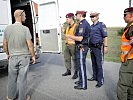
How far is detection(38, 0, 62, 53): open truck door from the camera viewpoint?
7.62 meters

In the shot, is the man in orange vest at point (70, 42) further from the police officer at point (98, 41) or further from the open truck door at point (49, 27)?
the police officer at point (98, 41)

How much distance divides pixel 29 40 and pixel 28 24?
379 centimetres

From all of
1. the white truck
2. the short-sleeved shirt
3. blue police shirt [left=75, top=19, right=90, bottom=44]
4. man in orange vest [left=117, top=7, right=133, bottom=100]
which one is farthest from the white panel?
man in orange vest [left=117, top=7, right=133, bottom=100]

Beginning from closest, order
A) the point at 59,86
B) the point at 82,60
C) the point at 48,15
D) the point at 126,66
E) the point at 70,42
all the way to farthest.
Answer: the point at 126,66 < the point at 82,60 < the point at 59,86 < the point at 70,42 < the point at 48,15

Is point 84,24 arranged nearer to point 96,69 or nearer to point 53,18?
point 96,69

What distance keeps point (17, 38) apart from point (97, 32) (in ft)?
7.13

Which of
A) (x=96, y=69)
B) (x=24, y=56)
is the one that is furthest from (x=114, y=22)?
(x=24, y=56)

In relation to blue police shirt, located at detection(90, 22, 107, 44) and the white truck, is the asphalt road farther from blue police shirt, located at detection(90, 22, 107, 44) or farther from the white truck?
blue police shirt, located at detection(90, 22, 107, 44)

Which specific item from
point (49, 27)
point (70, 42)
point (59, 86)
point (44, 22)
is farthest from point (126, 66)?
point (44, 22)

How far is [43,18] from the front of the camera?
7953 mm

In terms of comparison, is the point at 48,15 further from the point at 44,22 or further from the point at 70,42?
the point at 70,42

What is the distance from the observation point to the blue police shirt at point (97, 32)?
6.23 metres

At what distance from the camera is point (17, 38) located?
4871mm

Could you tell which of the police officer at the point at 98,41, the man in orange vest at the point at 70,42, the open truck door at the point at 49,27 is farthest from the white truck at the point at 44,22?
the police officer at the point at 98,41
